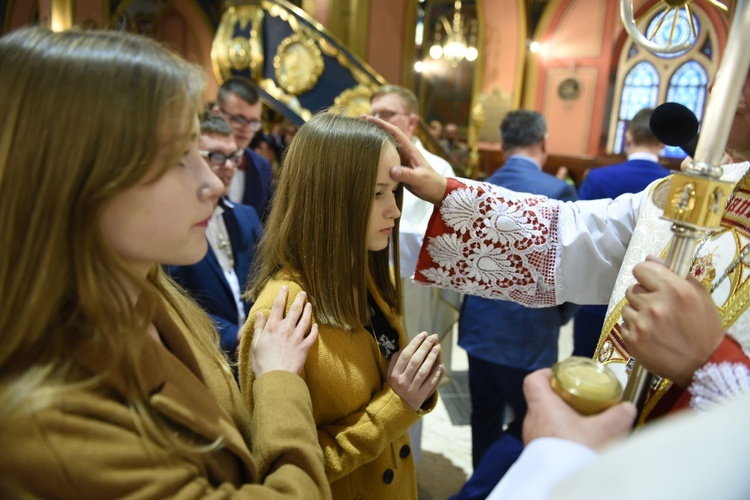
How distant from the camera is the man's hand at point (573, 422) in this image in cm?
71

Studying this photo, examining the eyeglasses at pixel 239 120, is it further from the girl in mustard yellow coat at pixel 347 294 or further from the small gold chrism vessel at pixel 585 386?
the small gold chrism vessel at pixel 585 386

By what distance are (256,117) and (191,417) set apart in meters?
2.80

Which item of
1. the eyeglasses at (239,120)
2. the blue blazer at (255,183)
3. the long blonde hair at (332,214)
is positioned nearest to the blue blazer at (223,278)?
the long blonde hair at (332,214)

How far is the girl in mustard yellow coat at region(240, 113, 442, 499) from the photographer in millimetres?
1241

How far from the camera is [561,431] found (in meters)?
0.72

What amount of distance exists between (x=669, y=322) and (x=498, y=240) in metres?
0.74

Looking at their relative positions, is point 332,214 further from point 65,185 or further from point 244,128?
point 244,128

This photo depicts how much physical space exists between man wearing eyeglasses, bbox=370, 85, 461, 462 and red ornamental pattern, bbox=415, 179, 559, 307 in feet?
2.78

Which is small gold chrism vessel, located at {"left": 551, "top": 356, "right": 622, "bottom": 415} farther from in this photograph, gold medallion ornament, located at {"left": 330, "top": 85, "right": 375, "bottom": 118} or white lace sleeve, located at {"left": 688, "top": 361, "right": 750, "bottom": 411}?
gold medallion ornament, located at {"left": 330, "top": 85, "right": 375, "bottom": 118}

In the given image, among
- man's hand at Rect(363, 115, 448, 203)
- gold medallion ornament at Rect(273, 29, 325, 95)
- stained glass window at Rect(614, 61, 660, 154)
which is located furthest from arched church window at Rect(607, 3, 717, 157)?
man's hand at Rect(363, 115, 448, 203)

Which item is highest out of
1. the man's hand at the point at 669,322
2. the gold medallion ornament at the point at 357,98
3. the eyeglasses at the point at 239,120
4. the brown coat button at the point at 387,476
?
the gold medallion ornament at the point at 357,98

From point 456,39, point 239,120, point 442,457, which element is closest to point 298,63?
point 239,120

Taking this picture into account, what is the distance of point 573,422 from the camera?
28.5 inches

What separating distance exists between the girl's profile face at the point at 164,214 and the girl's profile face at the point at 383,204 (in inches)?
22.5
